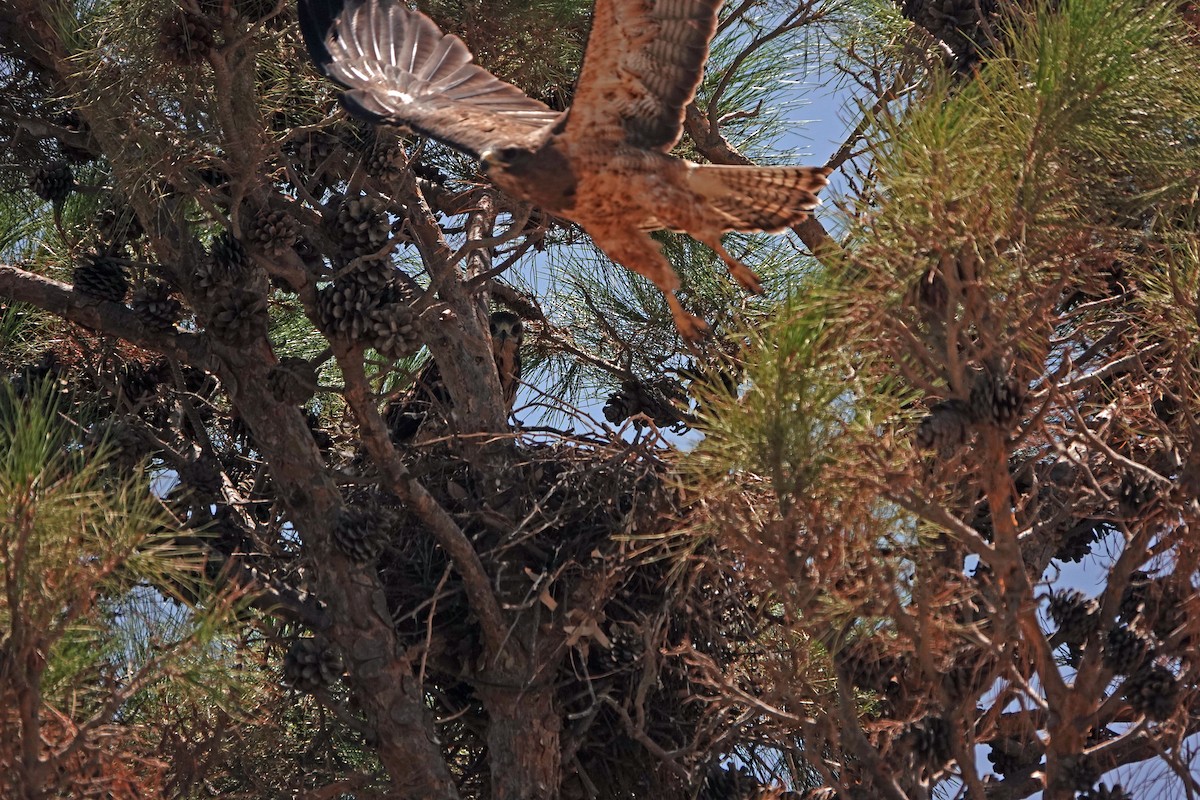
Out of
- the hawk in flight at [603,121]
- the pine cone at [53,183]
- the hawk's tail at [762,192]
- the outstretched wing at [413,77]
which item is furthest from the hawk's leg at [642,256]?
the pine cone at [53,183]

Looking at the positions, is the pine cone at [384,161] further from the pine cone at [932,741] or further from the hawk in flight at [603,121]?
the pine cone at [932,741]

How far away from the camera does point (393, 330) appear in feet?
12.2

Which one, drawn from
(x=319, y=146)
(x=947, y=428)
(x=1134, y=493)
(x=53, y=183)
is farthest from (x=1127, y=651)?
(x=53, y=183)

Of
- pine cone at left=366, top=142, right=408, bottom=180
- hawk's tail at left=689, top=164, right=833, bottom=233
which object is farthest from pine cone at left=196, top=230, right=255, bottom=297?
hawk's tail at left=689, top=164, right=833, bottom=233

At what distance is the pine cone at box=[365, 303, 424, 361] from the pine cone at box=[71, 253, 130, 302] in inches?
37.4

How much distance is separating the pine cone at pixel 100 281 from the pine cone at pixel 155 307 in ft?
0.33

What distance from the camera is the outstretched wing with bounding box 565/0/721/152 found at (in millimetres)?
3740

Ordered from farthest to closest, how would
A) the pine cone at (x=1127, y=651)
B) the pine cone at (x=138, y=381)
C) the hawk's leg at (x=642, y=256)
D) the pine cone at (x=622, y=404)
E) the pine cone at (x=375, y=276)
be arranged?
the pine cone at (x=622, y=404), the pine cone at (x=138, y=381), the hawk's leg at (x=642, y=256), the pine cone at (x=375, y=276), the pine cone at (x=1127, y=651)

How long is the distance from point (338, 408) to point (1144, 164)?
3.26 metres

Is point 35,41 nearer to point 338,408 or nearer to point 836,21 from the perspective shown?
point 338,408

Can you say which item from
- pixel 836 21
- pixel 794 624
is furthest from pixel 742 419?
pixel 836 21

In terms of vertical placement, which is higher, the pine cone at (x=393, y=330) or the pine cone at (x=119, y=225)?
the pine cone at (x=119, y=225)

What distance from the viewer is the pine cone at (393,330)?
3717 millimetres

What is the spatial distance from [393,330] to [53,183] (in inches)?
53.9
